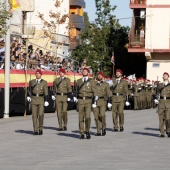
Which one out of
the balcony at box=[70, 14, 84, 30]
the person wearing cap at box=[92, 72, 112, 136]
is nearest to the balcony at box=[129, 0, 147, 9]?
the balcony at box=[70, 14, 84, 30]

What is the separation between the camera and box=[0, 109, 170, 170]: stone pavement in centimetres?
1816

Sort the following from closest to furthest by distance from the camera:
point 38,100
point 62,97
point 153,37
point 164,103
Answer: point 164,103
point 38,100
point 62,97
point 153,37

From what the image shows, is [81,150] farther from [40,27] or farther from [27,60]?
[40,27]

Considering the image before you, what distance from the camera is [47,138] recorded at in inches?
1022

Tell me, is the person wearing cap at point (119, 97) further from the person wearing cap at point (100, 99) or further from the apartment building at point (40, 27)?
the apartment building at point (40, 27)

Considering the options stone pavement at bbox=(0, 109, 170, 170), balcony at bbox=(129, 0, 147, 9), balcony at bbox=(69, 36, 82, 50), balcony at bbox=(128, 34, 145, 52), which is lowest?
stone pavement at bbox=(0, 109, 170, 170)

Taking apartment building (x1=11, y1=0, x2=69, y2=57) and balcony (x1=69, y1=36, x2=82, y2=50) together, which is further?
balcony (x1=69, y1=36, x2=82, y2=50)

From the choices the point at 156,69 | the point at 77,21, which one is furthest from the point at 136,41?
the point at 77,21

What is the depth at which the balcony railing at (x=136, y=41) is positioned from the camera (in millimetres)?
70062

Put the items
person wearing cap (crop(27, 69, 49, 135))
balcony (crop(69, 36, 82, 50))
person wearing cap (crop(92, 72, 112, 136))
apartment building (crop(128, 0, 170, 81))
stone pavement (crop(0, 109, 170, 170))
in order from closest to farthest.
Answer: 1. stone pavement (crop(0, 109, 170, 170))
2. person wearing cap (crop(92, 72, 112, 136))
3. person wearing cap (crop(27, 69, 49, 135))
4. apartment building (crop(128, 0, 170, 81))
5. balcony (crop(69, 36, 82, 50))

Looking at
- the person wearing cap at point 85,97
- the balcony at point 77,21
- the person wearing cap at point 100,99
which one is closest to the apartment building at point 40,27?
the balcony at point 77,21

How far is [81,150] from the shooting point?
21703 millimetres

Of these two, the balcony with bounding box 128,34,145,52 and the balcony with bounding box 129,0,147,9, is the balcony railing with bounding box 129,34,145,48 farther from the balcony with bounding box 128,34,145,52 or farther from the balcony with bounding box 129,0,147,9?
the balcony with bounding box 129,0,147,9

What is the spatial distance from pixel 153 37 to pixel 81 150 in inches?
1943
